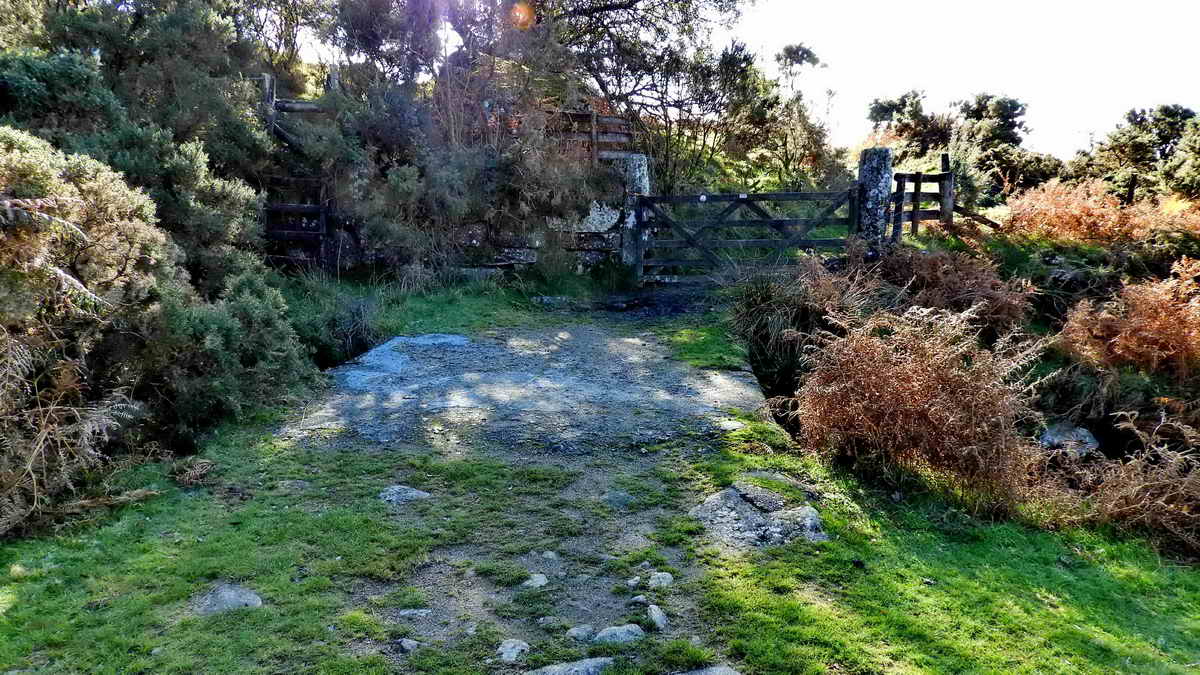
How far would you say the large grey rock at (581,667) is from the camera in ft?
10.8

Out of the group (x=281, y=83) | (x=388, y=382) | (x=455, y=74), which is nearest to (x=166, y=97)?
(x=455, y=74)

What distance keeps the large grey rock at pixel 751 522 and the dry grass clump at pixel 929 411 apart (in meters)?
1.25

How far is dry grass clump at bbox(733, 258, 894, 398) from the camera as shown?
8961 mm

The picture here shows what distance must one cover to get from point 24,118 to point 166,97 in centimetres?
240

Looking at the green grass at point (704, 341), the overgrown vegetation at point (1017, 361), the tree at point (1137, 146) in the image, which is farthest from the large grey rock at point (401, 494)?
the tree at point (1137, 146)

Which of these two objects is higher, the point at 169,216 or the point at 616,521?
the point at 169,216

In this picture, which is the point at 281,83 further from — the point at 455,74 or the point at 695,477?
the point at 695,477

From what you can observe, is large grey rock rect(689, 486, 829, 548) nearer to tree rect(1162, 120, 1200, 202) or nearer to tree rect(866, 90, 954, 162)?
tree rect(1162, 120, 1200, 202)

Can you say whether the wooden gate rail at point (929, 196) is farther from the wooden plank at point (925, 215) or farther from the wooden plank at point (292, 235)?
the wooden plank at point (292, 235)

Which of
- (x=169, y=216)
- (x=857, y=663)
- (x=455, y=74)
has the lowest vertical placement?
(x=857, y=663)

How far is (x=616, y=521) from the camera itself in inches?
188

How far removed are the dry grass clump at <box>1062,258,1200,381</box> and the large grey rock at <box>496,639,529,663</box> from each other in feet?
32.2

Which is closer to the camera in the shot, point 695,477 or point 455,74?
point 695,477

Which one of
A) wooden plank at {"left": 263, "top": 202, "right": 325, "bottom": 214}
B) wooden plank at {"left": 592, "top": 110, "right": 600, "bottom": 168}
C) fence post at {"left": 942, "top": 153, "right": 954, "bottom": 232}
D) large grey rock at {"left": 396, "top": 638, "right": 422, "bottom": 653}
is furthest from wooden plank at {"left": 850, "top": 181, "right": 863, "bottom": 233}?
large grey rock at {"left": 396, "top": 638, "right": 422, "bottom": 653}
